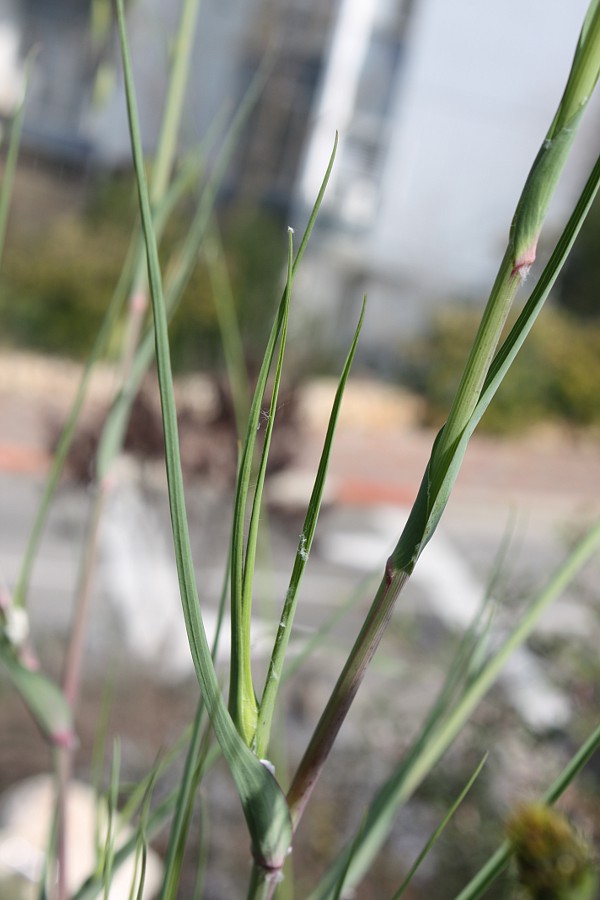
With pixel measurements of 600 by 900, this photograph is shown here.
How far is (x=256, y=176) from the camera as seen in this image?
35.0ft

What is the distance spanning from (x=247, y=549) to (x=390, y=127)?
9959 millimetres

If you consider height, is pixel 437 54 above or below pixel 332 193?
above

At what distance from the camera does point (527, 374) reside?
343 inches

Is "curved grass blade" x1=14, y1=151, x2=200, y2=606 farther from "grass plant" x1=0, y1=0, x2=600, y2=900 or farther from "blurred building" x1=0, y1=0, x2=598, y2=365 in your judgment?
"blurred building" x1=0, y1=0, x2=598, y2=365

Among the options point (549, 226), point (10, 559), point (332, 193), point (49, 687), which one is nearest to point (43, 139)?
point (332, 193)

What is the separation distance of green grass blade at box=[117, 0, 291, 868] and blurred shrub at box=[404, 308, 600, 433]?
813cm

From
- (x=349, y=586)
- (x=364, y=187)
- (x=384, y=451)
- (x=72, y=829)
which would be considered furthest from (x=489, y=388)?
(x=364, y=187)

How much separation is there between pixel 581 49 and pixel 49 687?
1.70ft

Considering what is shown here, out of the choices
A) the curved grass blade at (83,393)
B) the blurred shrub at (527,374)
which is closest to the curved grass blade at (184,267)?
the curved grass blade at (83,393)

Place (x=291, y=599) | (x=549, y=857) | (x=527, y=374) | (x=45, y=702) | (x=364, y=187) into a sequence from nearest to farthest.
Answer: (x=549, y=857) → (x=291, y=599) → (x=45, y=702) → (x=527, y=374) → (x=364, y=187)

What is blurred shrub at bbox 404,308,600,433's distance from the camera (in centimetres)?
852

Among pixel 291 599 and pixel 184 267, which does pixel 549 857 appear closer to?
pixel 291 599

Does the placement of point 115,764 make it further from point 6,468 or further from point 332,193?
point 332,193

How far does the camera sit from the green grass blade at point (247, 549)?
12.7 inches
